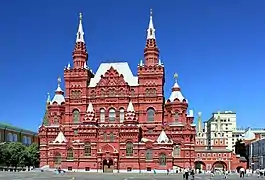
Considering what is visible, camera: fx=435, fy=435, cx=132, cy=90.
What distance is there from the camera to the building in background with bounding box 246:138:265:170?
12003 centimetres

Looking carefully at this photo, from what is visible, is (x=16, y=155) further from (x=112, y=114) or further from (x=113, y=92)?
(x=113, y=92)

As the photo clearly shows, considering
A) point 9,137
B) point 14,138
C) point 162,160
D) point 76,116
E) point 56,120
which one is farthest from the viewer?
point 14,138

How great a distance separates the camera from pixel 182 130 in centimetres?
9000

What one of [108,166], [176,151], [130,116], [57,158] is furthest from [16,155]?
[176,151]

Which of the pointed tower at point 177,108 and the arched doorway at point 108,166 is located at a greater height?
the pointed tower at point 177,108

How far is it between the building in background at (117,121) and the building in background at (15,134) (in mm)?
29587

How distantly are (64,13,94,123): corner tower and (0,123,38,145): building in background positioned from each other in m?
34.3

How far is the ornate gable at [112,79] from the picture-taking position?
93.1 meters

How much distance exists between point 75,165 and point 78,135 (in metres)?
6.03

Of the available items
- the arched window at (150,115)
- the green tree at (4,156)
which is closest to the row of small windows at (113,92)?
the arched window at (150,115)

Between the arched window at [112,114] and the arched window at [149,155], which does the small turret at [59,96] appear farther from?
the arched window at [149,155]

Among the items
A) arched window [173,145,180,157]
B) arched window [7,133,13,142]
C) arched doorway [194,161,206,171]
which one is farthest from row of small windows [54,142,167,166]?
arched window [7,133,13,142]

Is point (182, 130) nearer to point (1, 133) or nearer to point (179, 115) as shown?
point (179, 115)

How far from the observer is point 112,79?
93438 mm
